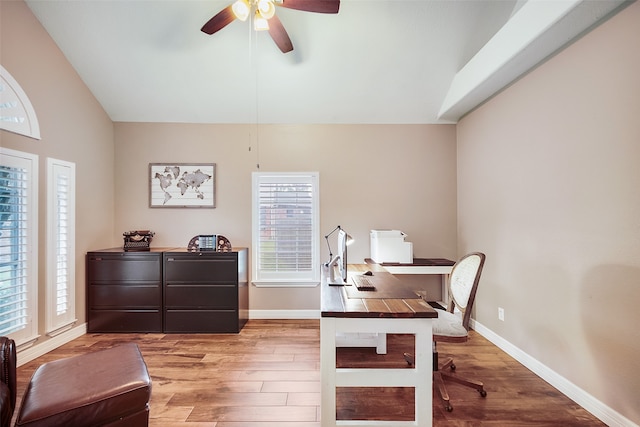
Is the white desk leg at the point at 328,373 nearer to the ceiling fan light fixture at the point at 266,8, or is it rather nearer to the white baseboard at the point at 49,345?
the ceiling fan light fixture at the point at 266,8

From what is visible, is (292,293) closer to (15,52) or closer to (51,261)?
(51,261)

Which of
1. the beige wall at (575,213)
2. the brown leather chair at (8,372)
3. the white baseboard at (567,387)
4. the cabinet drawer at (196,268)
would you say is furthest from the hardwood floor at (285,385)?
the brown leather chair at (8,372)

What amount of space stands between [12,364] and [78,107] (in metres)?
2.81

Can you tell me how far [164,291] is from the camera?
124 inches

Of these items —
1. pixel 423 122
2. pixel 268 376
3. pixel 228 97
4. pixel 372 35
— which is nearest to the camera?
pixel 268 376

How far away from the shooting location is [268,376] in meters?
2.31

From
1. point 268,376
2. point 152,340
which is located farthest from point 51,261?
point 268,376

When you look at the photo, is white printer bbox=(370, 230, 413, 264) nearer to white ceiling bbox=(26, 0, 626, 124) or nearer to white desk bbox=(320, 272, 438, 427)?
white ceiling bbox=(26, 0, 626, 124)

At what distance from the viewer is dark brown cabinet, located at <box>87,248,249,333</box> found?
3.14 m

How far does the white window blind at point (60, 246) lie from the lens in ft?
9.09

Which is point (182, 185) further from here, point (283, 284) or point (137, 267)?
point (283, 284)

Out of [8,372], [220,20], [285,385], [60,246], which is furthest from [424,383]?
[60,246]

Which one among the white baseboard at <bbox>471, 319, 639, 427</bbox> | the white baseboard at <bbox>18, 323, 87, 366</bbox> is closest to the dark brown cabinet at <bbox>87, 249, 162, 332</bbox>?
the white baseboard at <bbox>18, 323, 87, 366</bbox>

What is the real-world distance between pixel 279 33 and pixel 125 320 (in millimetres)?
3389
